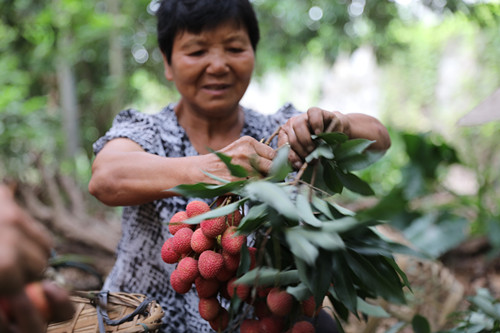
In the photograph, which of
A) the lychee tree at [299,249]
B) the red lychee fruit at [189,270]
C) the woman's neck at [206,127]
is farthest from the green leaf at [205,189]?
the woman's neck at [206,127]

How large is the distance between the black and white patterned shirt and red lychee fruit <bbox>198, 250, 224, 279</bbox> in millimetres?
378

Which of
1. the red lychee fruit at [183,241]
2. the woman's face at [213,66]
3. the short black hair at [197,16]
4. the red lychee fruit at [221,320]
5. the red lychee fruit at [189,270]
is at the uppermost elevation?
the short black hair at [197,16]

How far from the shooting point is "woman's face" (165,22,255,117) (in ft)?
3.53

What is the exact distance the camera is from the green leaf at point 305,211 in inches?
22.5

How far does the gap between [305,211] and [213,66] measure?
1.93ft

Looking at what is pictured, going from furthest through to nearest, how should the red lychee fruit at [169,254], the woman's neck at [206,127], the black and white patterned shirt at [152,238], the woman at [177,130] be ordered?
the woman's neck at [206,127], the black and white patterned shirt at [152,238], the woman at [177,130], the red lychee fruit at [169,254]

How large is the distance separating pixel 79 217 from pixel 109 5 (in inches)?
80.4

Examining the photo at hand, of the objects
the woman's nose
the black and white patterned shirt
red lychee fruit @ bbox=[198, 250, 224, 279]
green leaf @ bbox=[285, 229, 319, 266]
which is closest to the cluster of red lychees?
red lychee fruit @ bbox=[198, 250, 224, 279]

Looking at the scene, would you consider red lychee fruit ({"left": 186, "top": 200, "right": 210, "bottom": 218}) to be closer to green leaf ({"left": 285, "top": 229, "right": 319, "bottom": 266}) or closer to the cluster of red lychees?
the cluster of red lychees

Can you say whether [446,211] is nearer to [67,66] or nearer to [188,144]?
[188,144]

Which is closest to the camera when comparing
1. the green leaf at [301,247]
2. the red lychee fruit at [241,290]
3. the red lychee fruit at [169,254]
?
the green leaf at [301,247]

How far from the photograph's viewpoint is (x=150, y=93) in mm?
5645

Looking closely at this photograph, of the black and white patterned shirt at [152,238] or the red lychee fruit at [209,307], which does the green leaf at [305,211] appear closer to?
the red lychee fruit at [209,307]

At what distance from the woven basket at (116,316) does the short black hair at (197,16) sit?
2.14 ft
